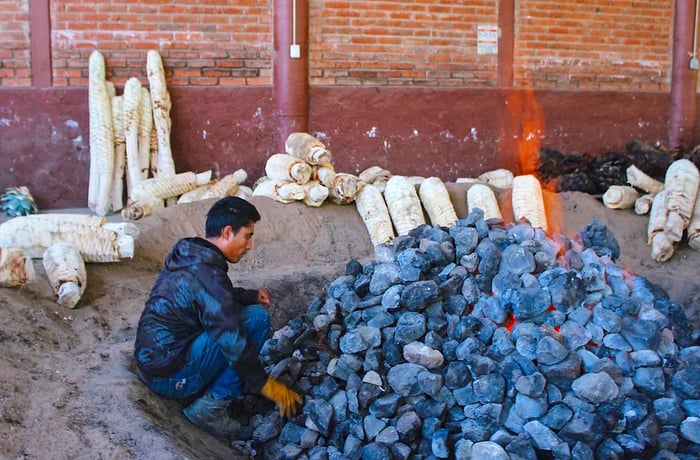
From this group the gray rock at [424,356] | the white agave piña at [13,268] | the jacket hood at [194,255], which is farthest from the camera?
the white agave piña at [13,268]

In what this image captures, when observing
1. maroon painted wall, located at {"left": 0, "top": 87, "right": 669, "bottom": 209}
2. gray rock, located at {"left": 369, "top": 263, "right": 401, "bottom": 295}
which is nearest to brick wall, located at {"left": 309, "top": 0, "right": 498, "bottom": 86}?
maroon painted wall, located at {"left": 0, "top": 87, "right": 669, "bottom": 209}

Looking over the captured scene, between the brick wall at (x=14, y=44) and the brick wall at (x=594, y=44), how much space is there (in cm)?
557

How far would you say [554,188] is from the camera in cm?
765

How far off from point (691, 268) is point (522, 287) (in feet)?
10.0

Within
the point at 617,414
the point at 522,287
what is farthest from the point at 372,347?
the point at 617,414

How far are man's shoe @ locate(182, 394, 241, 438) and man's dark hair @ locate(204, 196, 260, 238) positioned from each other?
838mm

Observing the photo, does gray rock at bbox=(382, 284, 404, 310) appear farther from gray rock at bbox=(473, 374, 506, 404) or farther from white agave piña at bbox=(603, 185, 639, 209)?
white agave piña at bbox=(603, 185, 639, 209)

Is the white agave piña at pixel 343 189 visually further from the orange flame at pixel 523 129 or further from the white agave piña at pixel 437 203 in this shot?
the orange flame at pixel 523 129

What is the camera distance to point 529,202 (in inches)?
255

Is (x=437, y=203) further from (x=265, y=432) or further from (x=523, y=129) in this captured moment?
(x=265, y=432)

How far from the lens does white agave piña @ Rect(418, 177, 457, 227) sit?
6289mm

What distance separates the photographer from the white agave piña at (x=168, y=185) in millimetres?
6535

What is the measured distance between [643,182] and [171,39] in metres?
5.22

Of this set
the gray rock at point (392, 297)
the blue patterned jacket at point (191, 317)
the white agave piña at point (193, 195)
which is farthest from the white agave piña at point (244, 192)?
the blue patterned jacket at point (191, 317)
